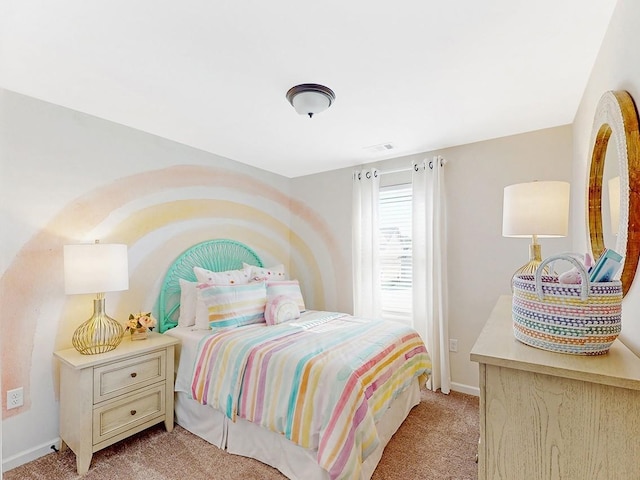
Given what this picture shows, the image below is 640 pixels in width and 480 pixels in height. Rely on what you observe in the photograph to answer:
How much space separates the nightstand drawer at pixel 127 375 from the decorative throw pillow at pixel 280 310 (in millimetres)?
885

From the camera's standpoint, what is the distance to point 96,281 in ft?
6.73

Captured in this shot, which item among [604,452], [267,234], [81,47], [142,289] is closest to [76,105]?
[81,47]

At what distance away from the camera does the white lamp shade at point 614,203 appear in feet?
3.89

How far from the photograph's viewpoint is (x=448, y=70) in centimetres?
179

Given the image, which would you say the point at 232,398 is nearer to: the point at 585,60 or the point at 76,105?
the point at 76,105

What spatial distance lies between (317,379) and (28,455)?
202 centimetres

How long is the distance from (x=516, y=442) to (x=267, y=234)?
11.2ft

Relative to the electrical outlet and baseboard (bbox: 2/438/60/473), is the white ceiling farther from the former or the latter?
baseboard (bbox: 2/438/60/473)

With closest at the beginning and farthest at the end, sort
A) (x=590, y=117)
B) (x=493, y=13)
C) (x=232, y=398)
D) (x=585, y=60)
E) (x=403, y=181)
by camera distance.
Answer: (x=493, y=13), (x=585, y=60), (x=590, y=117), (x=232, y=398), (x=403, y=181)

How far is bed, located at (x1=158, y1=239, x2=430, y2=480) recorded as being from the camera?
67.2 inches

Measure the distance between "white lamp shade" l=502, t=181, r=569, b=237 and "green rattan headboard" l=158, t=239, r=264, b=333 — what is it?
277 cm

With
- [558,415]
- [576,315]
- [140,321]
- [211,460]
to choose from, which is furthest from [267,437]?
[576,315]

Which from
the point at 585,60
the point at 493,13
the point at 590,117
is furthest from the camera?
the point at 590,117

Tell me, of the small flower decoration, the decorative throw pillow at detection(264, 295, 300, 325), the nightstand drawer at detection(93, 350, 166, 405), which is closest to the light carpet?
the nightstand drawer at detection(93, 350, 166, 405)
